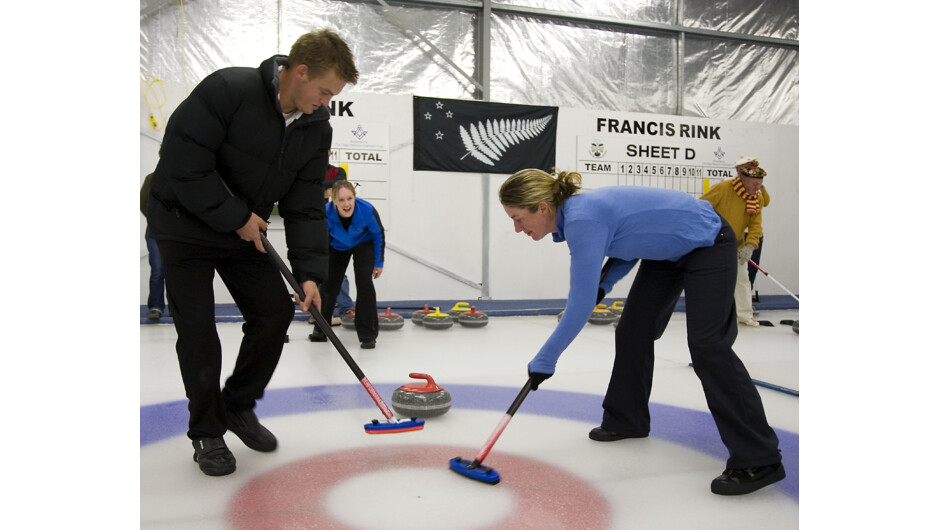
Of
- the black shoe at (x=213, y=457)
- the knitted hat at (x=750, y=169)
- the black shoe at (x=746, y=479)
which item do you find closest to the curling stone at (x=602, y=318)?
the knitted hat at (x=750, y=169)

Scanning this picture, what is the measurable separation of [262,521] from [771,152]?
33.2 feet

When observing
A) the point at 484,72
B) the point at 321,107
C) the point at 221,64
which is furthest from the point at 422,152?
the point at 321,107

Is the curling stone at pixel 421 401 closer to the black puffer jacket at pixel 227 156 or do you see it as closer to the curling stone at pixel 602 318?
the black puffer jacket at pixel 227 156

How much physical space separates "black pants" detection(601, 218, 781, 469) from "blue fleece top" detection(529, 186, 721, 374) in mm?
111

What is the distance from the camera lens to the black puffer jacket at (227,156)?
2299 mm

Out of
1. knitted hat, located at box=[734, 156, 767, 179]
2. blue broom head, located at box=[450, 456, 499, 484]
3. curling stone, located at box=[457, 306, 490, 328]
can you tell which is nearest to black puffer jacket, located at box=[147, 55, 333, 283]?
blue broom head, located at box=[450, 456, 499, 484]

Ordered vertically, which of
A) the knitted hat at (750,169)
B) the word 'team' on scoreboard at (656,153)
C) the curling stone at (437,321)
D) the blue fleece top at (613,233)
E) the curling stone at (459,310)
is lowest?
the curling stone at (437,321)

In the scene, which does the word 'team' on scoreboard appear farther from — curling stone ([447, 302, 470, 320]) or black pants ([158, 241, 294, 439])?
black pants ([158, 241, 294, 439])

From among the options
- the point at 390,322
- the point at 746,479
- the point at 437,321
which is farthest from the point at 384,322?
the point at 746,479

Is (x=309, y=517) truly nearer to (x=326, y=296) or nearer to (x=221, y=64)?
(x=326, y=296)

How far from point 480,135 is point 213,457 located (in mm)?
6900

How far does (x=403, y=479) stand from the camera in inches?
95.1

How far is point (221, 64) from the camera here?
8.27 metres

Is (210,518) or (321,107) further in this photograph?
(321,107)
